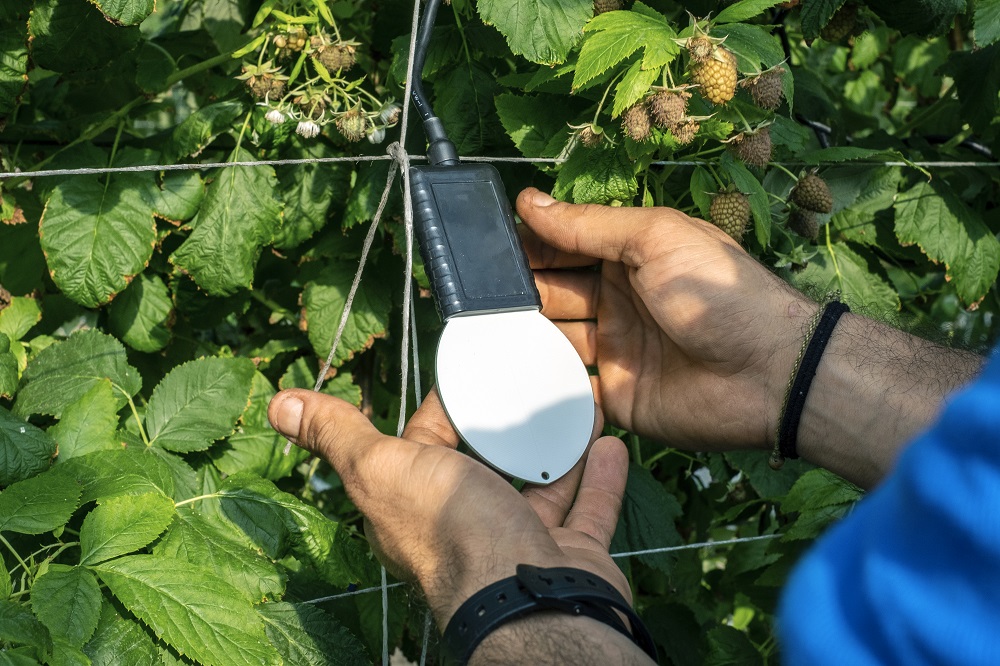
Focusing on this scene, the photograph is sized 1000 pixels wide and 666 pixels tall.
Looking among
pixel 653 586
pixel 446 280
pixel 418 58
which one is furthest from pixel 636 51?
pixel 653 586

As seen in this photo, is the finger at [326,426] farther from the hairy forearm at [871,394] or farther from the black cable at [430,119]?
the hairy forearm at [871,394]

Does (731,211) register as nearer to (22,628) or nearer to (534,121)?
(534,121)

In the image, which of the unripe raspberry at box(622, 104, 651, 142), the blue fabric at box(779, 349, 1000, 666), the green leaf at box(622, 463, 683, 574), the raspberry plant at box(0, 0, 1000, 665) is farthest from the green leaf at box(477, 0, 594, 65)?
the blue fabric at box(779, 349, 1000, 666)

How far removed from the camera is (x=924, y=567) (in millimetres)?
432

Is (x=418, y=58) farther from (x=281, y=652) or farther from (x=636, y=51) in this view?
(x=281, y=652)

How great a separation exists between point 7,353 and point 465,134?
778mm

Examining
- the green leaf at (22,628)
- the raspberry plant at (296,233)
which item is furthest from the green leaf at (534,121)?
the green leaf at (22,628)

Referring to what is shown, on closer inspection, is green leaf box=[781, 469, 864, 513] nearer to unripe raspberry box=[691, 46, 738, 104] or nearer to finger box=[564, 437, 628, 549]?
finger box=[564, 437, 628, 549]

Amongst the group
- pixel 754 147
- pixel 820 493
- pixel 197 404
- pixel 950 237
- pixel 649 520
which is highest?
pixel 754 147

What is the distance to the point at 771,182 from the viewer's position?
1.50 metres

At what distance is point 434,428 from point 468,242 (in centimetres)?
24

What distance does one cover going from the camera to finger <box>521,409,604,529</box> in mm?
1148

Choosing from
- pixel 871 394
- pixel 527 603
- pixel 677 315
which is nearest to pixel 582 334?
pixel 677 315

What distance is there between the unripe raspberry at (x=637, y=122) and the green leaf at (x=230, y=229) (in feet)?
2.12
